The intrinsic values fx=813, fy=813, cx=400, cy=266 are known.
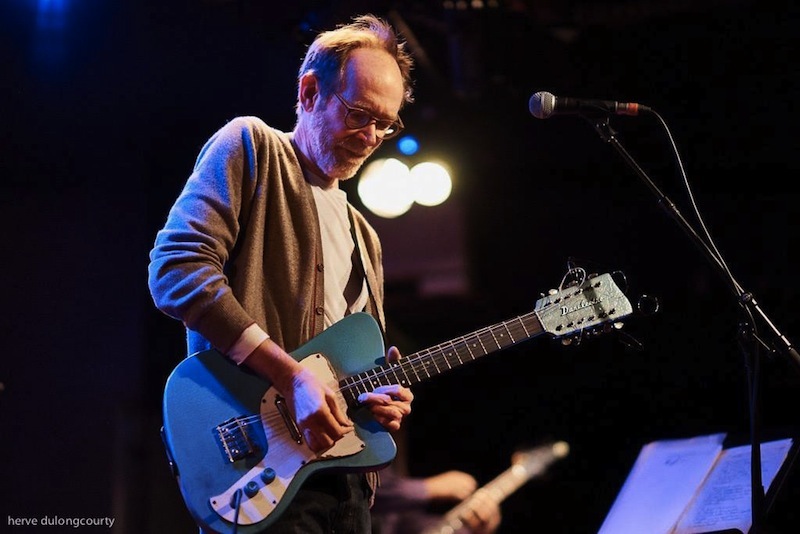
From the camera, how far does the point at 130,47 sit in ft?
16.2

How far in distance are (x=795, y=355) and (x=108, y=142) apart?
4072mm

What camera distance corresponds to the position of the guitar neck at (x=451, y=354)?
8.82ft

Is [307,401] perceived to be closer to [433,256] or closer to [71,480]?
[71,480]

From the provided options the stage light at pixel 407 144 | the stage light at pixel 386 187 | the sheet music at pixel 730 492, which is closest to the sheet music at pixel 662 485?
the sheet music at pixel 730 492

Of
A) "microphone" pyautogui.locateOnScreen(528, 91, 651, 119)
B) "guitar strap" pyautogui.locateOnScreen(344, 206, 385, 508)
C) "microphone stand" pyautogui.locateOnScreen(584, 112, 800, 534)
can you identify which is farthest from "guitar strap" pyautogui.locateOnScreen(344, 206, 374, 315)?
"microphone stand" pyautogui.locateOnScreen(584, 112, 800, 534)

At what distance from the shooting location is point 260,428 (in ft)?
7.96

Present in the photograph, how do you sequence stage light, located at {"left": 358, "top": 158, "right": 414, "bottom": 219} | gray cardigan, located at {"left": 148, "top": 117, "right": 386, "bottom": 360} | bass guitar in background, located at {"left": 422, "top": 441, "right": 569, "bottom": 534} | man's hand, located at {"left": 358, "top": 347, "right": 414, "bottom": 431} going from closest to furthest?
gray cardigan, located at {"left": 148, "top": 117, "right": 386, "bottom": 360} → man's hand, located at {"left": 358, "top": 347, "right": 414, "bottom": 431} → bass guitar in background, located at {"left": 422, "top": 441, "right": 569, "bottom": 534} → stage light, located at {"left": 358, "top": 158, "right": 414, "bottom": 219}

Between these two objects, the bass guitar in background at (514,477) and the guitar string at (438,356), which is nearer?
the guitar string at (438,356)

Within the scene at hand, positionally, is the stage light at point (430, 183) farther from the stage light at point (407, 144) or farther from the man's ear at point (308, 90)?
the man's ear at point (308, 90)

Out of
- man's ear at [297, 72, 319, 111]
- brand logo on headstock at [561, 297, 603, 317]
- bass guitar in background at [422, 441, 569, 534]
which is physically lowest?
bass guitar in background at [422, 441, 569, 534]

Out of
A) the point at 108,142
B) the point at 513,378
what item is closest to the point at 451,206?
the point at 513,378

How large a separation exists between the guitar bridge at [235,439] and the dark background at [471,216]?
2.78 m

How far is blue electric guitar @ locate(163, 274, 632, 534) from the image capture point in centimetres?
230

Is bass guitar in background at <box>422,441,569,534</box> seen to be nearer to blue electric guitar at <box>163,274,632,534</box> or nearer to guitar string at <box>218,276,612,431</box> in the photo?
guitar string at <box>218,276,612,431</box>
